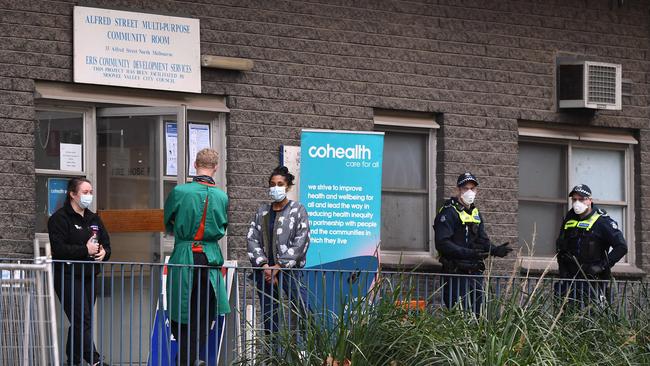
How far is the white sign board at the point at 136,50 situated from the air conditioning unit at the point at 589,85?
14.9ft

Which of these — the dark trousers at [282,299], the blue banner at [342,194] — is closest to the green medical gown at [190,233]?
the dark trousers at [282,299]

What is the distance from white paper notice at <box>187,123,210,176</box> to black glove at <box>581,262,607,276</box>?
379 cm

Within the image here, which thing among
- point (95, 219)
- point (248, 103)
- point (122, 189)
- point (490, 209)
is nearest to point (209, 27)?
point (248, 103)

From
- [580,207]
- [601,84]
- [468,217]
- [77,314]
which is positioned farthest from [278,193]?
A: [601,84]

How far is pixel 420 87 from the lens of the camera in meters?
15.2

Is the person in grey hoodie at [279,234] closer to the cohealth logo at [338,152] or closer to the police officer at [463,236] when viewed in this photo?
the cohealth logo at [338,152]

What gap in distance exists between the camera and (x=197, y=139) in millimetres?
13836

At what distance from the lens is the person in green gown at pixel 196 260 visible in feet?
35.7

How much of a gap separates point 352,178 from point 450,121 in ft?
6.90

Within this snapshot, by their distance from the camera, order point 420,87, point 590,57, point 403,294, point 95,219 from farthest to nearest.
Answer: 1. point 590,57
2. point 420,87
3. point 95,219
4. point 403,294

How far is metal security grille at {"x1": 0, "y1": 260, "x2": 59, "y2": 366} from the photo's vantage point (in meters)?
8.91

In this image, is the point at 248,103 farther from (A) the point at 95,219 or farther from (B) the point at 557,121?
(B) the point at 557,121

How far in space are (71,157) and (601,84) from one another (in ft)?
20.4

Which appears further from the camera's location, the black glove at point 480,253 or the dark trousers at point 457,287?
the black glove at point 480,253
